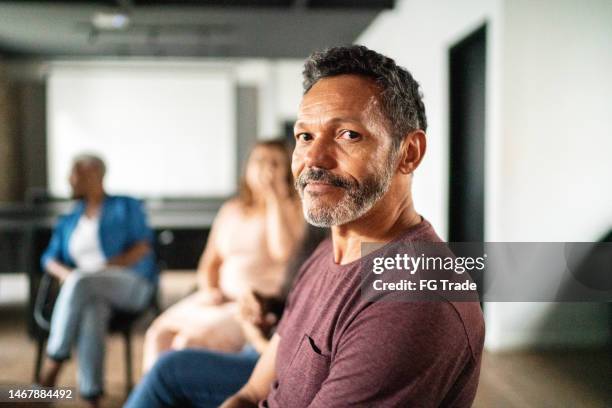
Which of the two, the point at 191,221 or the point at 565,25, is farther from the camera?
the point at 191,221

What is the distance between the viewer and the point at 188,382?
43.7 inches

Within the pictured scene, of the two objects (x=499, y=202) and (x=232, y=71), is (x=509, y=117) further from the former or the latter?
(x=232, y=71)

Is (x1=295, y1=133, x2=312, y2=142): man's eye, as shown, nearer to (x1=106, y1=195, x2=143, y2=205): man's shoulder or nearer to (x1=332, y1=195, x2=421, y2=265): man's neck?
(x1=332, y1=195, x2=421, y2=265): man's neck

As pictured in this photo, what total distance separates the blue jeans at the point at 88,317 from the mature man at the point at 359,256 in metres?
1.29

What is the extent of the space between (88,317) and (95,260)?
1.11 feet

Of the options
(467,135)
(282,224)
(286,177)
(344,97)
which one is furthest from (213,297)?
(467,135)

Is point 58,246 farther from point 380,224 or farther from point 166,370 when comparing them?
point 380,224

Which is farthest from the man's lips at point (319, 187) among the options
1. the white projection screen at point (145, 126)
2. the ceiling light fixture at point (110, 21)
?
Answer: the white projection screen at point (145, 126)

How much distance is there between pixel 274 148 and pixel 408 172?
3.31ft

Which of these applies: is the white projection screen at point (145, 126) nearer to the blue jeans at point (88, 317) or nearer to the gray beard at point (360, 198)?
the blue jeans at point (88, 317)

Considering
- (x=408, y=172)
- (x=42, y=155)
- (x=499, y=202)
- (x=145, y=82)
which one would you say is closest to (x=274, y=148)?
(x=408, y=172)

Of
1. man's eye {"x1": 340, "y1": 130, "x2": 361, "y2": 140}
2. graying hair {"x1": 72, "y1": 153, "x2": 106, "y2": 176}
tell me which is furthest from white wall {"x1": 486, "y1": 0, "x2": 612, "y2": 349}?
graying hair {"x1": 72, "y1": 153, "x2": 106, "y2": 176}

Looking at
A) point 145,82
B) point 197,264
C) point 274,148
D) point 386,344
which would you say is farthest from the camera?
point 145,82

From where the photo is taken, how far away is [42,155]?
21.8 feet
